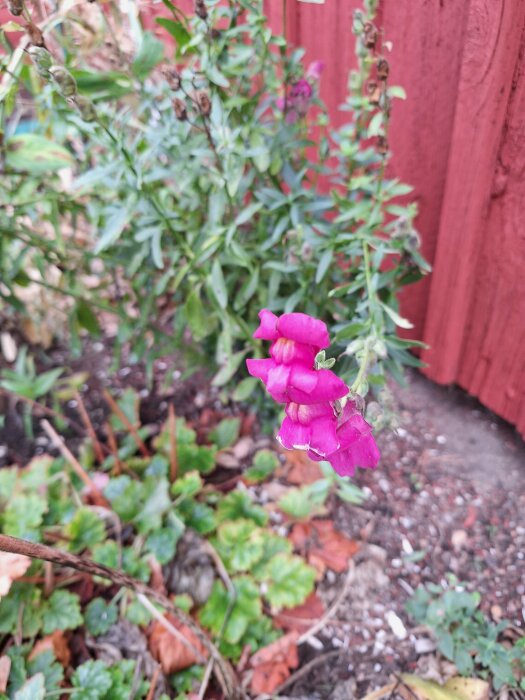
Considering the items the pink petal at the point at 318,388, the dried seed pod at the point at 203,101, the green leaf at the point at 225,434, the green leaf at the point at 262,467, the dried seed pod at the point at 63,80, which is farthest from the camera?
the green leaf at the point at 225,434

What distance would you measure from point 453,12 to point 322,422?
1.13 m

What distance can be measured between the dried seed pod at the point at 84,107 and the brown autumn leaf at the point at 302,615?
4.51ft

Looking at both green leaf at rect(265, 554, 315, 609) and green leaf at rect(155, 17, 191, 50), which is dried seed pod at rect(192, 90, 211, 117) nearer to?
green leaf at rect(155, 17, 191, 50)

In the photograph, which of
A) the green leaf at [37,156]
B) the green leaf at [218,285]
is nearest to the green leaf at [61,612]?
the green leaf at [218,285]

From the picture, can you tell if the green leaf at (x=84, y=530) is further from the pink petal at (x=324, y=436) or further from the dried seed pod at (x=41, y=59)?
the dried seed pod at (x=41, y=59)

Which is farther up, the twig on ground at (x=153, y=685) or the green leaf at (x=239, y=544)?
the green leaf at (x=239, y=544)

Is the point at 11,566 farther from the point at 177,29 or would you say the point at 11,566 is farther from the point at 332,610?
the point at 177,29

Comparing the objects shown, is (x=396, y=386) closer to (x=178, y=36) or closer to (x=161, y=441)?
(x=161, y=441)

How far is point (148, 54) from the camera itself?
1438mm

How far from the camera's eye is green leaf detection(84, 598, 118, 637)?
5.16ft

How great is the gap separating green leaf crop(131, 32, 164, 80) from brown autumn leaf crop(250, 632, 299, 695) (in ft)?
5.04

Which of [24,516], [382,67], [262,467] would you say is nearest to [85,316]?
[24,516]

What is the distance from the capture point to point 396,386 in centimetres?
216

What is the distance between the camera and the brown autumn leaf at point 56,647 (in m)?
1.46
